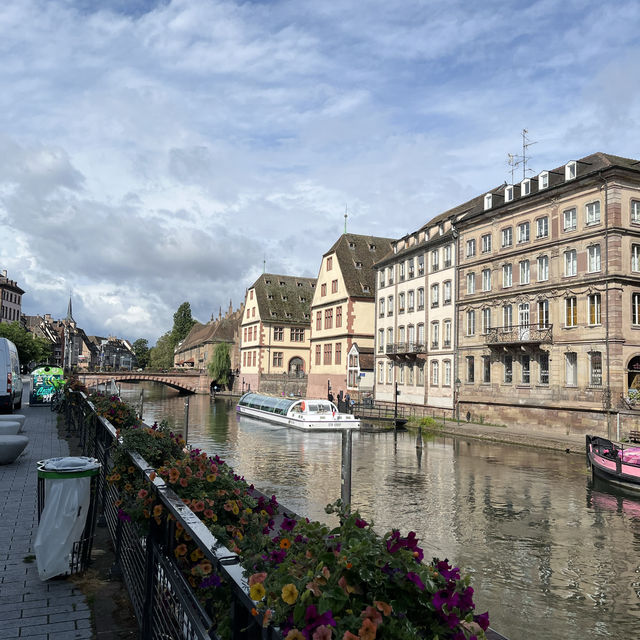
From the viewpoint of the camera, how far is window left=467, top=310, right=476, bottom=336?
40.2 metres

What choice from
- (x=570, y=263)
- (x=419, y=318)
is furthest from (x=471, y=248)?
(x=570, y=263)

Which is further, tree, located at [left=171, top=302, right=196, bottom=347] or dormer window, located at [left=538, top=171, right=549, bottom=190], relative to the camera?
tree, located at [left=171, top=302, right=196, bottom=347]

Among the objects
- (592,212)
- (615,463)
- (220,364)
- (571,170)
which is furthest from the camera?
(220,364)

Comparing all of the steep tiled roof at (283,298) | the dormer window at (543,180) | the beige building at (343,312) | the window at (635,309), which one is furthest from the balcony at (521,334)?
the steep tiled roof at (283,298)

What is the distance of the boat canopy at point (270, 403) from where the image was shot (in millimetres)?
43312

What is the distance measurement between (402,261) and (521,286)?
1560cm

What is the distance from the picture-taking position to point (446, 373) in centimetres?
4256

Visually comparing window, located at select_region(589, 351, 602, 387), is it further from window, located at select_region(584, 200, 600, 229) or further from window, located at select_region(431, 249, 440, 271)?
window, located at select_region(431, 249, 440, 271)

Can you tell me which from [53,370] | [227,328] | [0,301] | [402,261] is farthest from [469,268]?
[0,301]

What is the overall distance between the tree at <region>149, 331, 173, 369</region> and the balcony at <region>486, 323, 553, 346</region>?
106040 millimetres

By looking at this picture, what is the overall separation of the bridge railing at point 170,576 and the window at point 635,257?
30.0 m

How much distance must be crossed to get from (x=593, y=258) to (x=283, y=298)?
54249 mm

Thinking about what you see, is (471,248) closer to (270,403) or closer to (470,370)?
(470,370)

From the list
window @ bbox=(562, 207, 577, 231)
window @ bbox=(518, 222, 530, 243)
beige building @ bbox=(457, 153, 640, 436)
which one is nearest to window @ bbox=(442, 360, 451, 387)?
beige building @ bbox=(457, 153, 640, 436)
